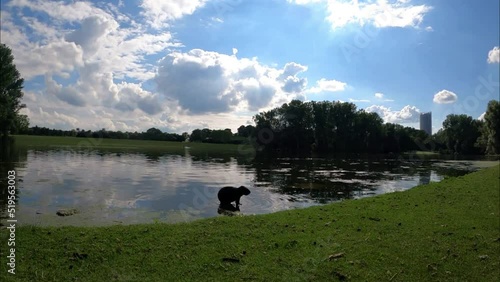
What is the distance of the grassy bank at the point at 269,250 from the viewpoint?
662 centimetres

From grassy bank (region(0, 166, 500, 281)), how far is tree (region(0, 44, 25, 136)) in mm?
69624

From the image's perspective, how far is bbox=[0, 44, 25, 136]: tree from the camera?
6462cm

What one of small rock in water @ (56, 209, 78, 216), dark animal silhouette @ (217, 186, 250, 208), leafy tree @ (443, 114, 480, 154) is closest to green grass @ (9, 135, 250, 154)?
dark animal silhouette @ (217, 186, 250, 208)

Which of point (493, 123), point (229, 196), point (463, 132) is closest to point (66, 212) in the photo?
point (229, 196)

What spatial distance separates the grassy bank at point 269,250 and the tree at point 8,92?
69.6 metres

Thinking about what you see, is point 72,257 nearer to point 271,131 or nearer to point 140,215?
point 140,215

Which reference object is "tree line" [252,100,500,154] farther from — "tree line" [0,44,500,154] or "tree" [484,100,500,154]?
"tree" [484,100,500,154]

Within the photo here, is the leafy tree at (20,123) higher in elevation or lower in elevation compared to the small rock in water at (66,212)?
higher

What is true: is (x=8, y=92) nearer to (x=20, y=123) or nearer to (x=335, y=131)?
(x=20, y=123)

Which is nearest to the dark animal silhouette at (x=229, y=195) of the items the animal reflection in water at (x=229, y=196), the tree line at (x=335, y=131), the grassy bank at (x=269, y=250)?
the animal reflection in water at (x=229, y=196)

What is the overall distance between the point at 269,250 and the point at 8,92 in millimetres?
82464

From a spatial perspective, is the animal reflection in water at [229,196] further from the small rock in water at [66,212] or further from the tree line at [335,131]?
the tree line at [335,131]

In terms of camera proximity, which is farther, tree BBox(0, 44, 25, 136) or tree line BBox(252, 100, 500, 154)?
tree line BBox(252, 100, 500, 154)

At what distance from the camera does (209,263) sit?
23.0ft
